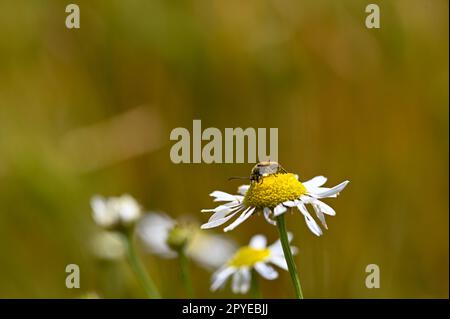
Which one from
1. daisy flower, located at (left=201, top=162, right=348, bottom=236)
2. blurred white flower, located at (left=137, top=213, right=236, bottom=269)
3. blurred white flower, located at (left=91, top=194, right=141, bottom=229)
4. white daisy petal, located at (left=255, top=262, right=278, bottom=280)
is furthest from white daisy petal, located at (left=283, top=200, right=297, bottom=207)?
blurred white flower, located at (left=91, top=194, right=141, bottom=229)

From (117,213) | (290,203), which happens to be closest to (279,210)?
(290,203)

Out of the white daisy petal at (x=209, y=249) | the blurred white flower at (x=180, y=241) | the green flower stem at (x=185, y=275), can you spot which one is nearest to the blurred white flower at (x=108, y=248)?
the blurred white flower at (x=180, y=241)

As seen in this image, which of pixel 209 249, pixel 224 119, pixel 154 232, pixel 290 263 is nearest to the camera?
pixel 290 263

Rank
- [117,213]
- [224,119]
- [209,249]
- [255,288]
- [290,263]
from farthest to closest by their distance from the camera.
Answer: [224,119]
[209,249]
[117,213]
[255,288]
[290,263]

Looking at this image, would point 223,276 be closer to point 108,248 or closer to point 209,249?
point 108,248

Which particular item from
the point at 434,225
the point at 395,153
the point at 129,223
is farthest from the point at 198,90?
the point at 129,223

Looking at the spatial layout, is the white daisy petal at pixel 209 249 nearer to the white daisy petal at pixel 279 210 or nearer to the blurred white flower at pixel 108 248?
the blurred white flower at pixel 108 248
